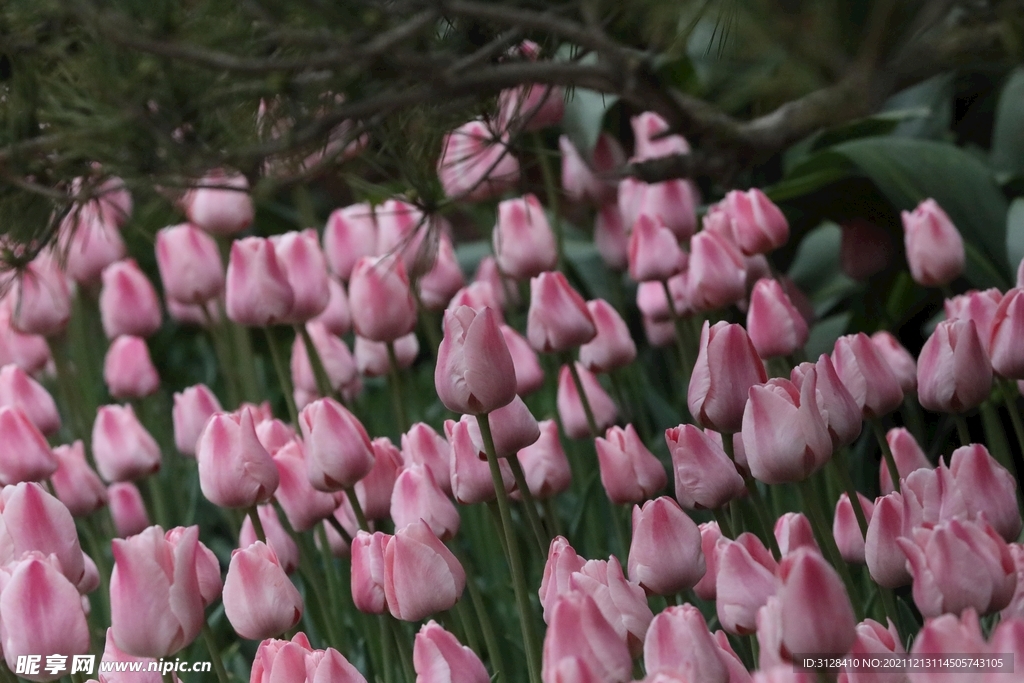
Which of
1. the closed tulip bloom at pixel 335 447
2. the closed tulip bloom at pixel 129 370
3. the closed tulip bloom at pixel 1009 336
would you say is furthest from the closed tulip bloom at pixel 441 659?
the closed tulip bloom at pixel 129 370

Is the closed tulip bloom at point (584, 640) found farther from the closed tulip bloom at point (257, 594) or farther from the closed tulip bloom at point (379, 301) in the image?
the closed tulip bloom at point (379, 301)

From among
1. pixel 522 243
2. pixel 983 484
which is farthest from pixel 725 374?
pixel 522 243

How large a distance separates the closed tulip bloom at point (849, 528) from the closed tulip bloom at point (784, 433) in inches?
6.5

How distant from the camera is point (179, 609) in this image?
73 centimetres

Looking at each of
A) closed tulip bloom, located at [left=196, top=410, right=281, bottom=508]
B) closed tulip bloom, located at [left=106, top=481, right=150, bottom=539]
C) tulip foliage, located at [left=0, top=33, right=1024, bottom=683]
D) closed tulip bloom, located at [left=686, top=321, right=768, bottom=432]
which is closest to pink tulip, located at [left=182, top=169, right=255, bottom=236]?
tulip foliage, located at [left=0, top=33, right=1024, bottom=683]

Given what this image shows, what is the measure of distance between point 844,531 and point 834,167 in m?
0.83

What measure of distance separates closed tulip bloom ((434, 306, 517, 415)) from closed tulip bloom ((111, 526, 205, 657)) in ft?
0.63

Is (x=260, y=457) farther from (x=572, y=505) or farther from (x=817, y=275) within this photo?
(x=817, y=275)

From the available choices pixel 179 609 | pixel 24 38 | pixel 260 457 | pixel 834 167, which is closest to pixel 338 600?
pixel 260 457

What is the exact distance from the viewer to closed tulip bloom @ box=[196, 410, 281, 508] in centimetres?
91

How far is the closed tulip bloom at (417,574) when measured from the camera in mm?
760

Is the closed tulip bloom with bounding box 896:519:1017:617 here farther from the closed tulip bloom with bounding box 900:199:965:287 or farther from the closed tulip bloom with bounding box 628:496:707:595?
the closed tulip bloom with bounding box 900:199:965:287

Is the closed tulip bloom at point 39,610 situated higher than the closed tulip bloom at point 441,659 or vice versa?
the closed tulip bloom at point 39,610

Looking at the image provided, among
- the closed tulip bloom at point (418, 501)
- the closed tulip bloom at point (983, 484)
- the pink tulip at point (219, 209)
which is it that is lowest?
the closed tulip bloom at point (983, 484)
